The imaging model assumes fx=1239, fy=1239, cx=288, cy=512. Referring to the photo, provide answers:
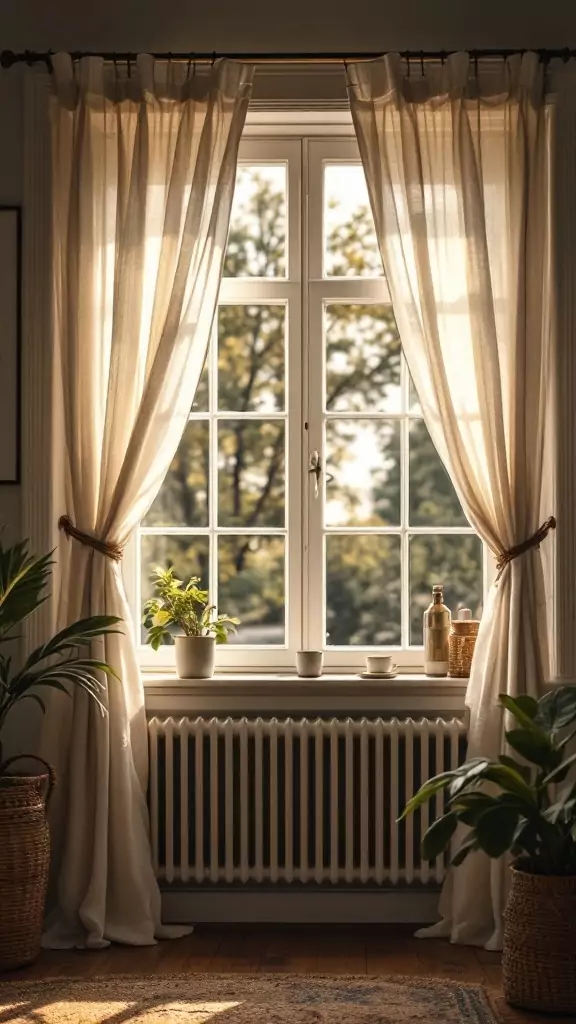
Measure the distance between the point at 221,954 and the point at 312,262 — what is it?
2291mm

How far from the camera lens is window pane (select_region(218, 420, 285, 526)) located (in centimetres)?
434

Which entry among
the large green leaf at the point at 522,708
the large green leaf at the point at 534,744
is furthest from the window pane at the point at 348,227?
the large green leaf at the point at 534,744

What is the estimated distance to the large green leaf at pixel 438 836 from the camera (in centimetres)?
314

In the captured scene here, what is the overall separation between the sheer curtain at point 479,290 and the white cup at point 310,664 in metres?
0.51

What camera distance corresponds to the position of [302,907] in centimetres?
404

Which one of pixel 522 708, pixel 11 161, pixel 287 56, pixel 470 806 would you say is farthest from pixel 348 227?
pixel 470 806

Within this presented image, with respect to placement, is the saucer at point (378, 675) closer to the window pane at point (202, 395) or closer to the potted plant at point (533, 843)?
the potted plant at point (533, 843)

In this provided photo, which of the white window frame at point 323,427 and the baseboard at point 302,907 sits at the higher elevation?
the white window frame at point 323,427

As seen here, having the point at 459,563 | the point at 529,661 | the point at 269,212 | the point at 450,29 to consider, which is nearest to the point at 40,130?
the point at 269,212

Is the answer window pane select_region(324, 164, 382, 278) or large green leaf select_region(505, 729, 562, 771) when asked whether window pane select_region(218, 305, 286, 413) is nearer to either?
window pane select_region(324, 164, 382, 278)

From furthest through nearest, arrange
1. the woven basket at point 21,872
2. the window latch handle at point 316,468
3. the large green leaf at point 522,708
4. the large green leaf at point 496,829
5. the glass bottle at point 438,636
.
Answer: the window latch handle at point 316,468 < the glass bottle at point 438,636 < the woven basket at point 21,872 < the large green leaf at point 522,708 < the large green leaf at point 496,829

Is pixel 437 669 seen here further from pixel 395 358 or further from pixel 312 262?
pixel 312 262

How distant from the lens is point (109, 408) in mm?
3949

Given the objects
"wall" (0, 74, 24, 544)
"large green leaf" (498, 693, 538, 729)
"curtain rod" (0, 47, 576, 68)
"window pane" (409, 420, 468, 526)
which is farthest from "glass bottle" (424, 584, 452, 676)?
"curtain rod" (0, 47, 576, 68)
